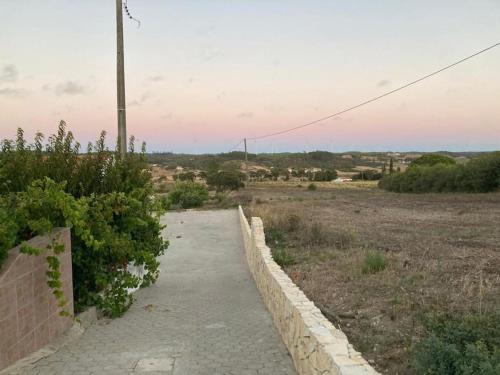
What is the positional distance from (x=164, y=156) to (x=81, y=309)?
90677mm

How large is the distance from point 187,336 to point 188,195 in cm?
2691

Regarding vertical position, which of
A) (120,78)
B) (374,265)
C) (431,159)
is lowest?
(374,265)

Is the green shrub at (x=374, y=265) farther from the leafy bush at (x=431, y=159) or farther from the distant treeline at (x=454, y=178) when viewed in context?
the leafy bush at (x=431, y=159)

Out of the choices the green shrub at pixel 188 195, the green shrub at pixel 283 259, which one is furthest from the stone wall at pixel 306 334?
the green shrub at pixel 188 195

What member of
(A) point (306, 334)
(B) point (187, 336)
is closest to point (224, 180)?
(B) point (187, 336)

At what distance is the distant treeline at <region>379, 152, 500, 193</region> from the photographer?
39125 millimetres

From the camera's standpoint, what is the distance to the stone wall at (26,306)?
494cm

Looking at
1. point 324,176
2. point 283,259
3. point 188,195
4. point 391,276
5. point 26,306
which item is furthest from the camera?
point 324,176

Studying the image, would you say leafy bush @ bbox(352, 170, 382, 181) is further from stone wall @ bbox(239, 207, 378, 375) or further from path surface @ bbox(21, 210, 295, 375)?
stone wall @ bbox(239, 207, 378, 375)

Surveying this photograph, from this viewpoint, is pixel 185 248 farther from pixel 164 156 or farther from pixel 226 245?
pixel 164 156

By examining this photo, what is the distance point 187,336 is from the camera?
6.89 metres

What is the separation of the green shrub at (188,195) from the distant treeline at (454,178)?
21.6m

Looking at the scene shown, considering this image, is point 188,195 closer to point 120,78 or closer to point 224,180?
point 224,180

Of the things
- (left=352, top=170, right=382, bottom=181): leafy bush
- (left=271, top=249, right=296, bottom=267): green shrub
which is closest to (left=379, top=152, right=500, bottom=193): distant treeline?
(left=352, top=170, right=382, bottom=181): leafy bush
